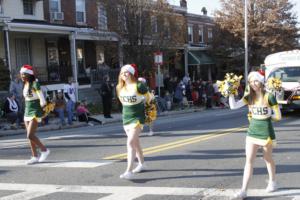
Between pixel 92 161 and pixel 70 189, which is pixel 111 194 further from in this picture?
pixel 92 161

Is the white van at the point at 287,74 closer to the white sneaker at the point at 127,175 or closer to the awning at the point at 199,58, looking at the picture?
the white sneaker at the point at 127,175

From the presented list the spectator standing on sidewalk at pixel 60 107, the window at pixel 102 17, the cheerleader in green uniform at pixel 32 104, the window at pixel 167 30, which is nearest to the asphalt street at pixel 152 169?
the cheerleader in green uniform at pixel 32 104

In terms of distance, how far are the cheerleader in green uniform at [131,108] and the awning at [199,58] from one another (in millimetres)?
31730

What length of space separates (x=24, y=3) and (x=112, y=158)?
1816 centimetres

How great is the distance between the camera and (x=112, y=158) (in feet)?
32.3

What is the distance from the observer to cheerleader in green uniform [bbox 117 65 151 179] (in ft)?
25.8

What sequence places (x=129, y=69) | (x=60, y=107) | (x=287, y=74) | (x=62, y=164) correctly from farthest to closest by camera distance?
(x=287, y=74), (x=60, y=107), (x=62, y=164), (x=129, y=69)

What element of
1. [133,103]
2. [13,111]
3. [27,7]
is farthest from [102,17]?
[133,103]

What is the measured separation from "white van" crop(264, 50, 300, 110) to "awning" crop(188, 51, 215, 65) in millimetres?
19721

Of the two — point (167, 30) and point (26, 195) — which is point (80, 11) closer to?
point (167, 30)

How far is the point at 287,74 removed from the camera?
60.8 ft

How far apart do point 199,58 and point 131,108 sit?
3267cm

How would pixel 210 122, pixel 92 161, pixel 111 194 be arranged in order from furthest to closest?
pixel 210 122 < pixel 92 161 < pixel 111 194

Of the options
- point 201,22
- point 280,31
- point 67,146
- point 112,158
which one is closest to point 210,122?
point 67,146
